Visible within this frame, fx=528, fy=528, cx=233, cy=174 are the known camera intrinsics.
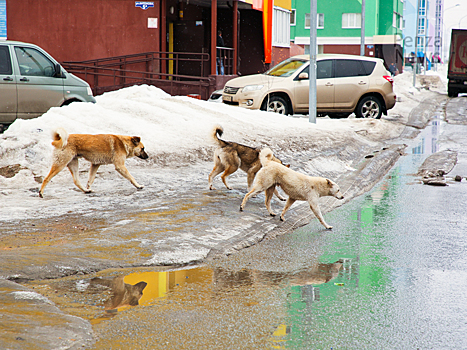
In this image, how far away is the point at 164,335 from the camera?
365 cm

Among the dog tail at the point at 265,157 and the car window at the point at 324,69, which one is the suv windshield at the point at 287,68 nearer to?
the car window at the point at 324,69

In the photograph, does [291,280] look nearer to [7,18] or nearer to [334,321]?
[334,321]

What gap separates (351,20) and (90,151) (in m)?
53.7

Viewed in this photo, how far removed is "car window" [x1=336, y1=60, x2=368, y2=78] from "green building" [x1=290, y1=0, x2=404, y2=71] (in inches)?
1562

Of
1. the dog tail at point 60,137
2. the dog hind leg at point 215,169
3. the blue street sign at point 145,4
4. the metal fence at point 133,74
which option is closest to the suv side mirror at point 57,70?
the dog tail at point 60,137

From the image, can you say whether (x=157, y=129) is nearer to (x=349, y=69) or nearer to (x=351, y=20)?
(x=349, y=69)

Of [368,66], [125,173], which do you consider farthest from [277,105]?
[125,173]

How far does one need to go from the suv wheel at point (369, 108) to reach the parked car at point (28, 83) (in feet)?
32.5

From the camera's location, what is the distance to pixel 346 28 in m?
56.8

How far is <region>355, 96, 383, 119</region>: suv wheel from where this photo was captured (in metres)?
17.9

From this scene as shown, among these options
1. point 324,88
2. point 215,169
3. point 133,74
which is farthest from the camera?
point 133,74

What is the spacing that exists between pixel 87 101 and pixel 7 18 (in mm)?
10720

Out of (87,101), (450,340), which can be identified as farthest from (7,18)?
(450,340)

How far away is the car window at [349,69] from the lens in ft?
57.4
